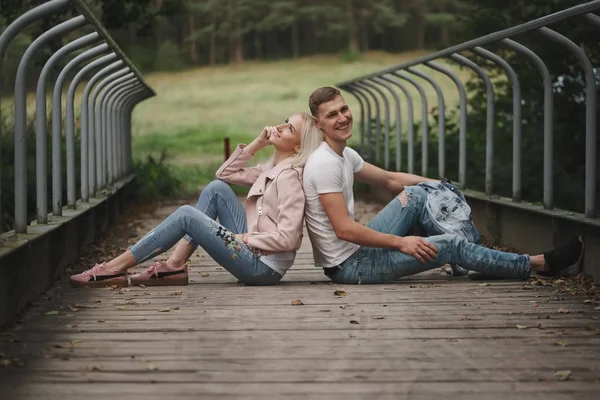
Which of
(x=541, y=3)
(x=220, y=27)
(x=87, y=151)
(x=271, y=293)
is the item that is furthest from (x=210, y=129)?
(x=271, y=293)

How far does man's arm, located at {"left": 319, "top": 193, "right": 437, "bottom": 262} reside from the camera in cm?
794

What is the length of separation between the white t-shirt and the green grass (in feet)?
134

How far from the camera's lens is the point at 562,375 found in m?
5.34

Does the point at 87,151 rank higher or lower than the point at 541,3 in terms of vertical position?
lower

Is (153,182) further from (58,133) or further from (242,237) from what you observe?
(242,237)

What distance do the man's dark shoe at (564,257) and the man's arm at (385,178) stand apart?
942 mm

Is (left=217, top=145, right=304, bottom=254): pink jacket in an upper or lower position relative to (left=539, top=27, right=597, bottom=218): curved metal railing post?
lower

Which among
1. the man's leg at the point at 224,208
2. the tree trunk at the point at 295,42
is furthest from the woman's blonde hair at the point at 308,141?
the tree trunk at the point at 295,42

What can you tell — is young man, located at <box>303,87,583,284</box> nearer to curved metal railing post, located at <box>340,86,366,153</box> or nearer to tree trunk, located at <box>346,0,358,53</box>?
curved metal railing post, located at <box>340,86,366,153</box>

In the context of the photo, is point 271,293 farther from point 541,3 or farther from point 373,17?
point 373,17

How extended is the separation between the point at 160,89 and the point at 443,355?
5650 centimetres

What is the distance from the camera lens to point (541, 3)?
59.7 feet

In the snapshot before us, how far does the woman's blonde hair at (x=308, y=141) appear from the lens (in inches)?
320

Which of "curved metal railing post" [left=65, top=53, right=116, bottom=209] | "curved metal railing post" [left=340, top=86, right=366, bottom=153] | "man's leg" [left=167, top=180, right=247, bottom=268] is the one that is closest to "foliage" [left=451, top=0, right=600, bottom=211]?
"curved metal railing post" [left=340, top=86, right=366, bottom=153]
